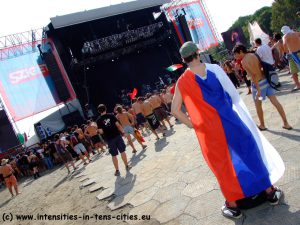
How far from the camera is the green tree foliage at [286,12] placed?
48.6 meters

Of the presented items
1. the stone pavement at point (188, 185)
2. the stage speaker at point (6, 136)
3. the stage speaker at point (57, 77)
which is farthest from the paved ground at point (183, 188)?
the stage speaker at point (6, 136)

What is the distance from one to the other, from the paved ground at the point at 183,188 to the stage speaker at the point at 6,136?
1804cm

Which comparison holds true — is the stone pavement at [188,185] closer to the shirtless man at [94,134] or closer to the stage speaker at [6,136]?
the shirtless man at [94,134]

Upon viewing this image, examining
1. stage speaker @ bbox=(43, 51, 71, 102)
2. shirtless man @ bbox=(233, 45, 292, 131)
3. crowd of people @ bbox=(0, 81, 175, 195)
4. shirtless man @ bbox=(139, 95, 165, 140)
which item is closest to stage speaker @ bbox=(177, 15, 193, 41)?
A: stage speaker @ bbox=(43, 51, 71, 102)

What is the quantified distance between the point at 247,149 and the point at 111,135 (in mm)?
4638

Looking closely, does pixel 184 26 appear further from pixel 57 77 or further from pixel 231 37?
pixel 57 77

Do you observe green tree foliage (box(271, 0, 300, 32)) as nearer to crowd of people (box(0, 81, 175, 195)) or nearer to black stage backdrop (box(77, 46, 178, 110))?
black stage backdrop (box(77, 46, 178, 110))

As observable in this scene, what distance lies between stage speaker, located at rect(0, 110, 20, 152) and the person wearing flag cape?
915 inches

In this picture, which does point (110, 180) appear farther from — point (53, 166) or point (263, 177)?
point (53, 166)

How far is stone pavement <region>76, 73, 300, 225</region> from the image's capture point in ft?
9.82

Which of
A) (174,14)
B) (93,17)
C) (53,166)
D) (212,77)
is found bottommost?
(53,166)


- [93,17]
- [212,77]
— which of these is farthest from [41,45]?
[212,77]

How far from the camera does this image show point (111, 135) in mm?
7023

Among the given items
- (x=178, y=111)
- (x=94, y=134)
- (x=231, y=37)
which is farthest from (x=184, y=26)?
(x=178, y=111)
